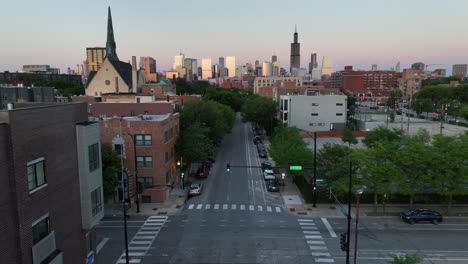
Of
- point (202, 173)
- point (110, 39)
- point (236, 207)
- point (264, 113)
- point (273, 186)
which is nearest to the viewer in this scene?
point (236, 207)

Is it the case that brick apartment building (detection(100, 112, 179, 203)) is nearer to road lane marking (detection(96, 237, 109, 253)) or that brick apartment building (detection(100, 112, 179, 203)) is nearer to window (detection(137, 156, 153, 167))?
window (detection(137, 156, 153, 167))

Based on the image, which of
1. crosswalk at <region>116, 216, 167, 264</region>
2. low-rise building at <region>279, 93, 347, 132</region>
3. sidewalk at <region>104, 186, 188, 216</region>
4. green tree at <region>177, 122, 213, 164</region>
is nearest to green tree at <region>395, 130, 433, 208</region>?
sidewalk at <region>104, 186, 188, 216</region>

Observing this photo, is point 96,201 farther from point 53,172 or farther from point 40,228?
point 40,228

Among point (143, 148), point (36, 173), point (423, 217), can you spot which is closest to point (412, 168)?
point (423, 217)

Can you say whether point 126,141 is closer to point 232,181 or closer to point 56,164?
point 232,181

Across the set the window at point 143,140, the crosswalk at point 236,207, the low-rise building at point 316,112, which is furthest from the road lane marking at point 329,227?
the low-rise building at point 316,112

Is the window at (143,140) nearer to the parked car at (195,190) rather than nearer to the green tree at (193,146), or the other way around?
the parked car at (195,190)

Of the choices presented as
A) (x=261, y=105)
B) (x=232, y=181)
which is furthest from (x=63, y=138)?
(x=261, y=105)
